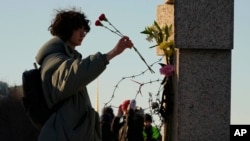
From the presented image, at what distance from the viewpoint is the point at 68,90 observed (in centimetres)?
626

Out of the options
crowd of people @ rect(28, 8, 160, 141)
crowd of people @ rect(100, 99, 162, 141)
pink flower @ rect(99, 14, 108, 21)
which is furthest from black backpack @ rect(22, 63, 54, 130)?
crowd of people @ rect(100, 99, 162, 141)

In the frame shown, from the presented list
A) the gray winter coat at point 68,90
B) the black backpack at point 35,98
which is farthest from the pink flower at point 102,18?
the black backpack at point 35,98

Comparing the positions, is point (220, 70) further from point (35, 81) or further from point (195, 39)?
point (35, 81)

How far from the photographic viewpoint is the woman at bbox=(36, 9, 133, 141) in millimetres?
6238

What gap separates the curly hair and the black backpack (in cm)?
35

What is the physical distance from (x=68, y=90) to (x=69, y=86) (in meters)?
0.03

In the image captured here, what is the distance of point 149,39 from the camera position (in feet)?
25.7

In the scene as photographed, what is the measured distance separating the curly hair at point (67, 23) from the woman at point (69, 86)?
0.07 m

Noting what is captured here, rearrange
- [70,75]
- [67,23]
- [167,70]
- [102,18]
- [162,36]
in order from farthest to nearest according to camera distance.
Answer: [162,36] → [167,70] → [102,18] → [67,23] → [70,75]

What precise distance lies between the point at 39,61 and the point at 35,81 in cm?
15

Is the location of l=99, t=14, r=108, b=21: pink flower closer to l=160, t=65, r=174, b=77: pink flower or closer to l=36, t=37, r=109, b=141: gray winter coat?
l=160, t=65, r=174, b=77: pink flower

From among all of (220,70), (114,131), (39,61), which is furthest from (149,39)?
(114,131)

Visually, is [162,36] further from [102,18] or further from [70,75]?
[70,75]

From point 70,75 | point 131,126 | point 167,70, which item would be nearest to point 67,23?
point 70,75
